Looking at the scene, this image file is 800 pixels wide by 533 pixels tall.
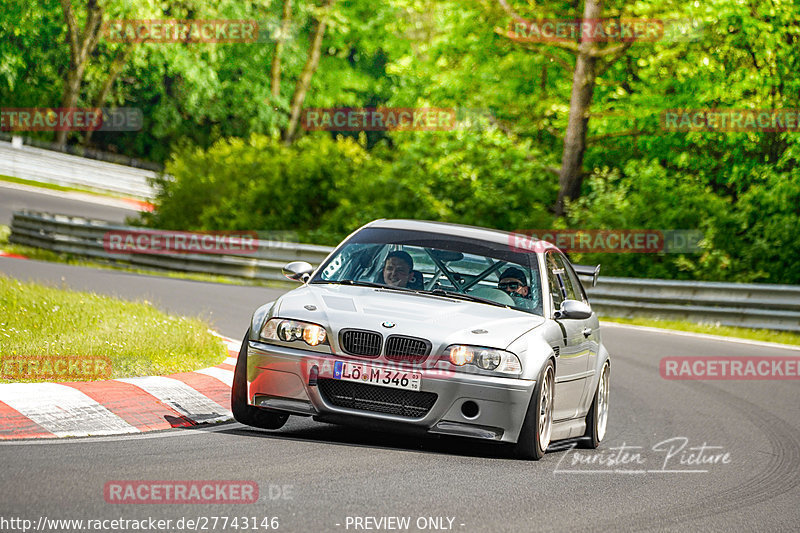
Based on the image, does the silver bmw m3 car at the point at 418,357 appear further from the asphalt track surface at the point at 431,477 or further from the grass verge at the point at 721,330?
the grass verge at the point at 721,330

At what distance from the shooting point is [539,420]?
7.85 m

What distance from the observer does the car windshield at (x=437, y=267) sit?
8711 millimetres

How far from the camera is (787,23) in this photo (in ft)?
84.9

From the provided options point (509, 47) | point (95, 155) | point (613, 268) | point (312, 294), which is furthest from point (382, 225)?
point (95, 155)

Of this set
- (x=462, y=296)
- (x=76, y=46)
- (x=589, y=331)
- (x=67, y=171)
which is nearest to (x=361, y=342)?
(x=462, y=296)

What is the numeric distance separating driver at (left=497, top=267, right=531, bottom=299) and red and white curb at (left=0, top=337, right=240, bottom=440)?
210 centimetres

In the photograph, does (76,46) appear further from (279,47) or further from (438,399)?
(438,399)

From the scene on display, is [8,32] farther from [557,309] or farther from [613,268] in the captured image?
[557,309]

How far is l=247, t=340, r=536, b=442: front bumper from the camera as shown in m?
7.50

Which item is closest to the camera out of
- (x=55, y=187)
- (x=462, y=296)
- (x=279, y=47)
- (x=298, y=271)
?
(x=462, y=296)

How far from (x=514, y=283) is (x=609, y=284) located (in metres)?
13.1

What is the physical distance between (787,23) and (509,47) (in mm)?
6734

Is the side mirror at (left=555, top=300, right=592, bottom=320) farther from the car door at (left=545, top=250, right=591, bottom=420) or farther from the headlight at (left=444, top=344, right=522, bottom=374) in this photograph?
the headlight at (left=444, top=344, right=522, bottom=374)

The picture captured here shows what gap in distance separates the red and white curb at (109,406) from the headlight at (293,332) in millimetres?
907
